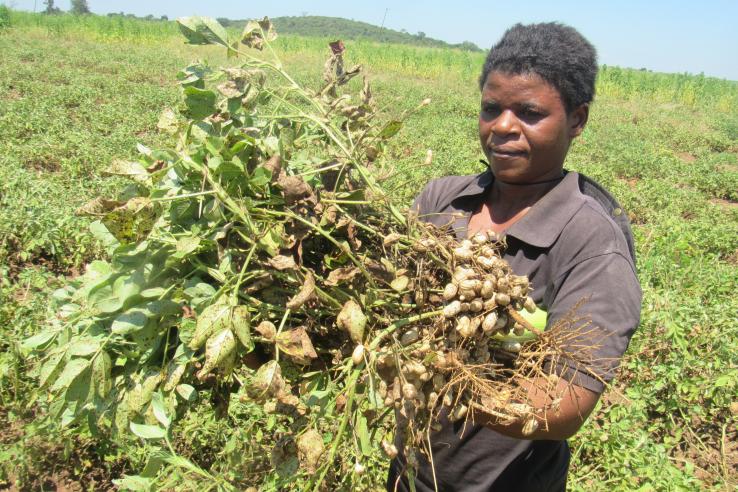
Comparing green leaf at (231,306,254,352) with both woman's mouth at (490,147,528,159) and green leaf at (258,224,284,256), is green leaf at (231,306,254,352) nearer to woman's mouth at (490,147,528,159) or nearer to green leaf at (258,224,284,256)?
green leaf at (258,224,284,256)

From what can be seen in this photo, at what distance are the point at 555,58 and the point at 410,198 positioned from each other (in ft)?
14.0

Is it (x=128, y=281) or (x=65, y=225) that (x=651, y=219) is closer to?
(x=65, y=225)

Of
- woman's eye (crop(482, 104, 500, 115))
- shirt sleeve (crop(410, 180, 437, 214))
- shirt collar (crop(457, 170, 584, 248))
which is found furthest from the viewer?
shirt sleeve (crop(410, 180, 437, 214))

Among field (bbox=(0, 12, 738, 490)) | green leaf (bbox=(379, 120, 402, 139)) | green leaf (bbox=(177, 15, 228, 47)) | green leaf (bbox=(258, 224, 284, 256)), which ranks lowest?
field (bbox=(0, 12, 738, 490))

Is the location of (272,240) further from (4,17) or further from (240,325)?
(4,17)

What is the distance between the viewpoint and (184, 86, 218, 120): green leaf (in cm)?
117

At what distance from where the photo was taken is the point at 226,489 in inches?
49.7

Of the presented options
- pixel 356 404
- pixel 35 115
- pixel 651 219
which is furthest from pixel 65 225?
pixel 651 219

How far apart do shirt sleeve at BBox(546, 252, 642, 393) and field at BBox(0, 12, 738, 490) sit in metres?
0.32

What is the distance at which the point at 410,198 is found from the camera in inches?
228

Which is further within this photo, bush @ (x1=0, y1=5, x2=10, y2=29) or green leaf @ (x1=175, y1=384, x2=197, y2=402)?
bush @ (x1=0, y1=5, x2=10, y2=29)

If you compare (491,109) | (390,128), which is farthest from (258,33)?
(491,109)

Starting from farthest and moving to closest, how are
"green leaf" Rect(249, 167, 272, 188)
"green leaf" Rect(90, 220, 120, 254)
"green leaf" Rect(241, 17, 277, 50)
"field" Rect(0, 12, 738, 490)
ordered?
"field" Rect(0, 12, 738, 490) < "green leaf" Rect(241, 17, 277, 50) < "green leaf" Rect(90, 220, 120, 254) < "green leaf" Rect(249, 167, 272, 188)

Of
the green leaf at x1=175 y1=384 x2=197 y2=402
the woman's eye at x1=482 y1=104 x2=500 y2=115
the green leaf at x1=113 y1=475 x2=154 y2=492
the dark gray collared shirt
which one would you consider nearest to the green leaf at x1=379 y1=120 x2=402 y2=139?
the dark gray collared shirt
